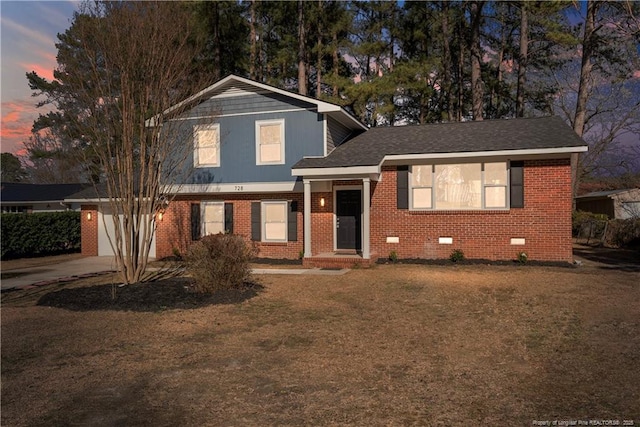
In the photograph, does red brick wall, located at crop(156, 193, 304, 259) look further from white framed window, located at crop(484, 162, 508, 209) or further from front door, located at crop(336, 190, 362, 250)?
white framed window, located at crop(484, 162, 508, 209)

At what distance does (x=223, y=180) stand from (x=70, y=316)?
29.6 ft

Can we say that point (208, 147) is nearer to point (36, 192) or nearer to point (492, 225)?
point (492, 225)

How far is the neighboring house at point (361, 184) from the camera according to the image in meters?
13.9

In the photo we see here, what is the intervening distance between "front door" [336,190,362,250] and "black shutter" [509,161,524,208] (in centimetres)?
491

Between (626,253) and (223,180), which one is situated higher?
(223,180)

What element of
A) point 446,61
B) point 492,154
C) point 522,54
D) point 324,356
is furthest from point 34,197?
point 324,356

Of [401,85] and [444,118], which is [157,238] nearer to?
[401,85]

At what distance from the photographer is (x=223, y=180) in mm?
16609

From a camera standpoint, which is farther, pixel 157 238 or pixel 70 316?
pixel 157 238

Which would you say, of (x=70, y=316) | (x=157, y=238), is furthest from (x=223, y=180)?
(x=70, y=316)

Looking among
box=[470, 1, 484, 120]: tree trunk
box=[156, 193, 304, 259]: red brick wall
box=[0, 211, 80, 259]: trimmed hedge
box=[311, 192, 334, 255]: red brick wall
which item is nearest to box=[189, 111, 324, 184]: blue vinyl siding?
box=[156, 193, 304, 259]: red brick wall

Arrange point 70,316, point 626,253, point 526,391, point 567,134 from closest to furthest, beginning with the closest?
1. point 526,391
2. point 70,316
3. point 567,134
4. point 626,253

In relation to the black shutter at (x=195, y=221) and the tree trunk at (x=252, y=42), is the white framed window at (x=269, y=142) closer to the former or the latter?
the black shutter at (x=195, y=221)

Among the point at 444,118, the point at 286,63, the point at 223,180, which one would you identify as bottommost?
the point at 223,180
